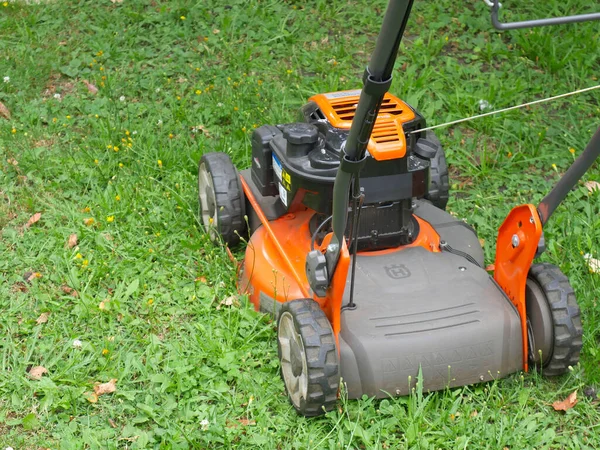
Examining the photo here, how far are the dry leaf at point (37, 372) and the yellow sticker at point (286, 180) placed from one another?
1057 mm

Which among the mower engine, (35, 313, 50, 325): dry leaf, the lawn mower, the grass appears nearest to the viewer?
the lawn mower

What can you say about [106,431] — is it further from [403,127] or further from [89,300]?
[403,127]

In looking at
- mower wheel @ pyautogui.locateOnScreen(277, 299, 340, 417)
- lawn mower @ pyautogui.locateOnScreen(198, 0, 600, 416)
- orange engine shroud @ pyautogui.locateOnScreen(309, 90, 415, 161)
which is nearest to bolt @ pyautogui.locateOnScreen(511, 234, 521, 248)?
lawn mower @ pyautogui.locateOnScreen(198, 0, 600, 416)

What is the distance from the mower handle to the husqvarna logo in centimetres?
51

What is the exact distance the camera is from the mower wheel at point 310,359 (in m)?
2.57

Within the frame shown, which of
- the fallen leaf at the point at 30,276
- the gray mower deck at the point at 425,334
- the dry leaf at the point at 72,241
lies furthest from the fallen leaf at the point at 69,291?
the gray mower deck at the point at 425,334

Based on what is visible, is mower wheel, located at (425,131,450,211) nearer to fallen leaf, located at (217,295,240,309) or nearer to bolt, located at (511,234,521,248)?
bolt, located at (511,234,521,248)

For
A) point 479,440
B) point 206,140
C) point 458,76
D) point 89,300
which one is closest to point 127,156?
point 206,140

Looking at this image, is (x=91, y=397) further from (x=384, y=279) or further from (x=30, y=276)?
(x=384, y=279)

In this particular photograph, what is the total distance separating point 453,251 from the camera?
125 inches

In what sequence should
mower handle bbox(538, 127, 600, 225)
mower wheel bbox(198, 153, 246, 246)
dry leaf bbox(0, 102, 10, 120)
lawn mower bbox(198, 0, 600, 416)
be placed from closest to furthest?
mower handle bbox(538, 127, 600, 225)
lawn mower bbox(198, 0, 600, 416)
mower wheel bbox(198, 153, 246, 246)
dry leaf bbox(0, 102, 10, 120)

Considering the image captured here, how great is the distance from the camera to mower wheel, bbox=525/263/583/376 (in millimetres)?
2717

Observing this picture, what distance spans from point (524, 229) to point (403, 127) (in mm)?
552

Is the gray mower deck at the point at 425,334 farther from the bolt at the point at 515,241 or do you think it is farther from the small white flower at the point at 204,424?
the small white flower at the point at 204,424
